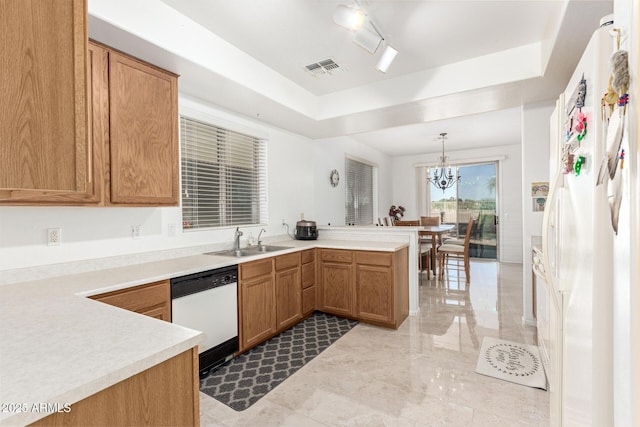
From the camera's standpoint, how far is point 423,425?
181 centimetres

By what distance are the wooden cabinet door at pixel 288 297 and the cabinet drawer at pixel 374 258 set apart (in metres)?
0.68

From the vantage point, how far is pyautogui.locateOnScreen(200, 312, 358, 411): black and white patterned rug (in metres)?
2.14

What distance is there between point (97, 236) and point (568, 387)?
9.27ft

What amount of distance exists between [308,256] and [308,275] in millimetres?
215

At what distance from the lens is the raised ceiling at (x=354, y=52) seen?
2078 mm

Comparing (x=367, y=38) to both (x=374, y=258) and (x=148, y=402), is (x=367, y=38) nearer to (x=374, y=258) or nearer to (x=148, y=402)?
(x=374, y=258)

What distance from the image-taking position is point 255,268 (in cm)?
280

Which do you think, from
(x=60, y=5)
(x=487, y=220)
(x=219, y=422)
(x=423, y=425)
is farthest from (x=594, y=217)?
(x=487, y=220)

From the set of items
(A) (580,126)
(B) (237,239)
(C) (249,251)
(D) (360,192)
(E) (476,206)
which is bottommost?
(C) (249,251)

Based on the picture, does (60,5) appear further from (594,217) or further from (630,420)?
(630,420)

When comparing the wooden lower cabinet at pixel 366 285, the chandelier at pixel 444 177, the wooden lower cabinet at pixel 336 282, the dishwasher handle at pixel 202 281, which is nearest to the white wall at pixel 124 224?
the dishwasher handle at pixel 202 281

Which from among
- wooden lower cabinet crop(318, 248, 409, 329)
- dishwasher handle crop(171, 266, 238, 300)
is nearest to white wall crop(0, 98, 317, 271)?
dishwasher handle crop(171, 266, 238, 300)

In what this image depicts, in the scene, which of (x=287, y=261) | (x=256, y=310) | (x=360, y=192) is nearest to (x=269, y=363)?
(x=256, y=310)

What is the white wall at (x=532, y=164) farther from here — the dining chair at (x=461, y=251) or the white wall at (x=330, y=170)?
the white wall at (x=330, y=170)
